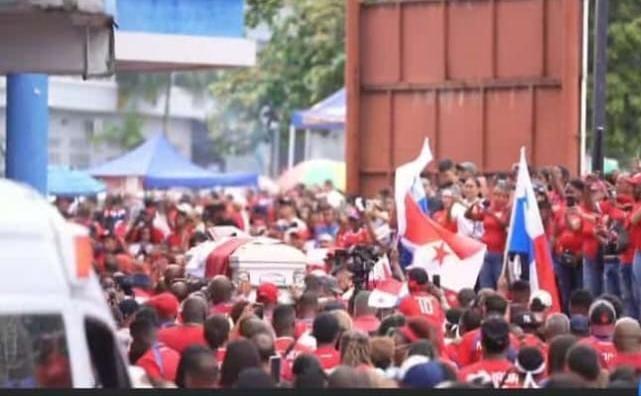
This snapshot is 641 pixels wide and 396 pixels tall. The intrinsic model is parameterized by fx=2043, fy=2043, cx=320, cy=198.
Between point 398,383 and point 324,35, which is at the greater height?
point 324,35

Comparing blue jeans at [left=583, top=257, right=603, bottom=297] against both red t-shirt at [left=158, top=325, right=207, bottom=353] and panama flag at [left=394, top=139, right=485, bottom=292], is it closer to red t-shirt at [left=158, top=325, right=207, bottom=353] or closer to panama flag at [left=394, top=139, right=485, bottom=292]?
panama flag at [left=394, top=139, right=485, bottom=292]

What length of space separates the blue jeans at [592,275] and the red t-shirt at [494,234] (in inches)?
34.0

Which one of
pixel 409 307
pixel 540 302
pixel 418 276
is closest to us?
pixel 409 307

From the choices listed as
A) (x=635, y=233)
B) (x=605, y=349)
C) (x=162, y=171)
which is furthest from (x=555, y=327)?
(x=162, y=171)

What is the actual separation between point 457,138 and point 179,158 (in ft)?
81.9

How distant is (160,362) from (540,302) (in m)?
4.14

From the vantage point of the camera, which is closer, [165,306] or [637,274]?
[165,306]

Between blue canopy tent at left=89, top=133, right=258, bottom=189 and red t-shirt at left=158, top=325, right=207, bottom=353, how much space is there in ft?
113

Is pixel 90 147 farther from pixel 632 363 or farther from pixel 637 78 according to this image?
pixel 632 363

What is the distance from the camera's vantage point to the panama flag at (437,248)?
1727 cm

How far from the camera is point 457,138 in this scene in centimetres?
2459

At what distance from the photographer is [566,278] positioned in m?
18.8

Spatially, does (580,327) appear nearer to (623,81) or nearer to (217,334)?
(217,334)

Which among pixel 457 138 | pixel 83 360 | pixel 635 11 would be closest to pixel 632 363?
pixel 83 360
